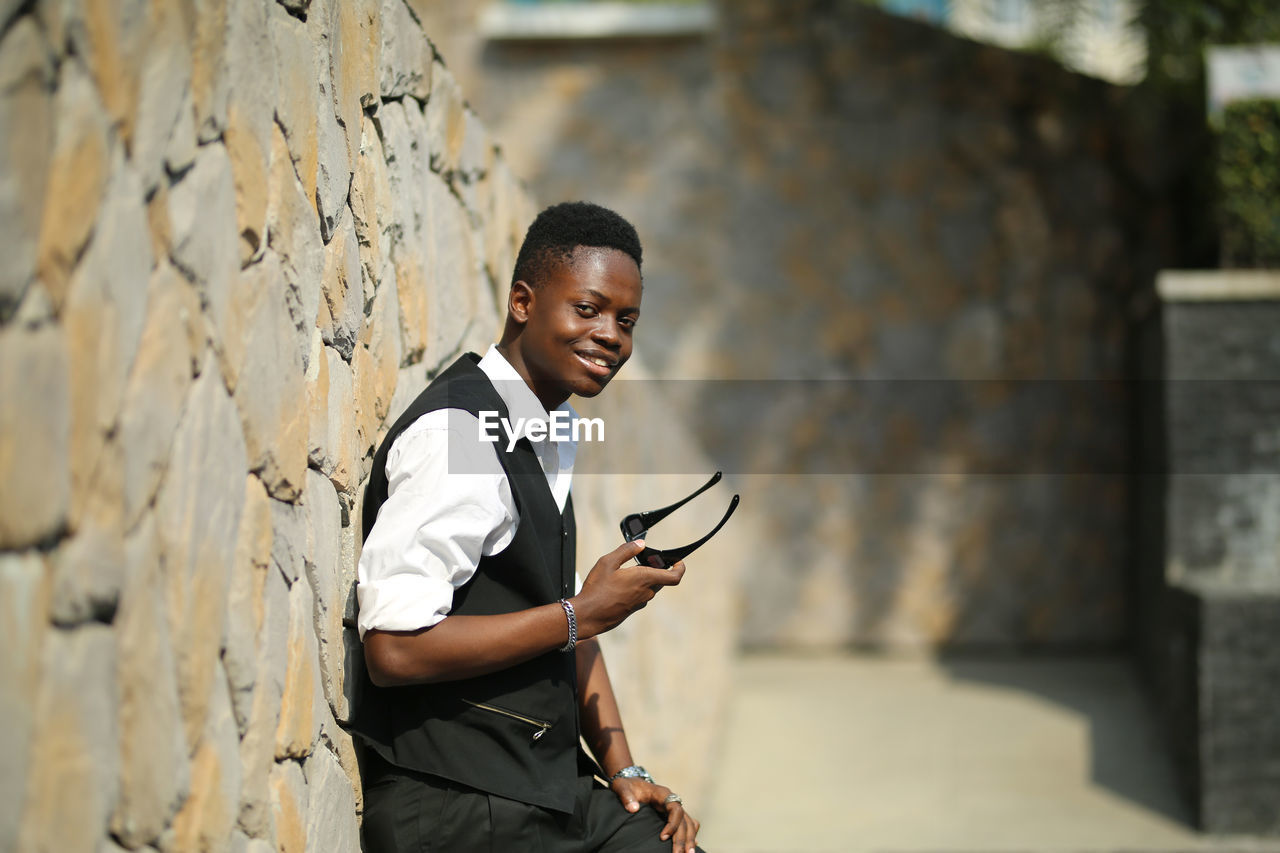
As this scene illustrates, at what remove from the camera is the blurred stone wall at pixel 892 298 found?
8484 mm

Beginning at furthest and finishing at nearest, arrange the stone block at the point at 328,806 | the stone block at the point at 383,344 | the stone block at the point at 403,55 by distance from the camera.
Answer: the stone block at the point at 403,55 < the stone block at the point at 383,344 < the stone block at the point at 328,806

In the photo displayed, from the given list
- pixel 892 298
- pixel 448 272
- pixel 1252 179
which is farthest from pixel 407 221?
pixel 892 298

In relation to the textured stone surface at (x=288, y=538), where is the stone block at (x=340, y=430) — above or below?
above

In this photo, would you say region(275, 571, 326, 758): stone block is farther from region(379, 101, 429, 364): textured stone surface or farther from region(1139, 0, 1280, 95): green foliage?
region(1139, 0, 1280, 95): green foliage

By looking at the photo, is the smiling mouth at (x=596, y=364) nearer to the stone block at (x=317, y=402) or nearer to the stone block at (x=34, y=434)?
the stone block at (x=317, y=402)

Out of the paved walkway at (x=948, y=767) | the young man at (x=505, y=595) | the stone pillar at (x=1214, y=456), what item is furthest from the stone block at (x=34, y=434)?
the stone pillar at (x=1214, y=456)

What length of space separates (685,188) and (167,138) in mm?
7684

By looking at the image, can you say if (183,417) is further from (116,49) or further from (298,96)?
(298,96)

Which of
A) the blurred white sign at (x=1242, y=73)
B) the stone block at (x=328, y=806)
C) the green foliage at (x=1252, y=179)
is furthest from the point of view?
the blurred white sign at (x=1242, y=73)

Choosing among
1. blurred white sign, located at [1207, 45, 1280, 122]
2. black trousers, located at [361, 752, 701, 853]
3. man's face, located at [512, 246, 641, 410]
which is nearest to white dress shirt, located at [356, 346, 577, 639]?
man's face, located at [512, 246, 641, 410]

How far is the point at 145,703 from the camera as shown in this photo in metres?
1.24

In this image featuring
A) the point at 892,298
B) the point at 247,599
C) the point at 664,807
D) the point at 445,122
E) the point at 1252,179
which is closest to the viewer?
the point at 247,599

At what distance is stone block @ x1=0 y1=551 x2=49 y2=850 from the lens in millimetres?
1000

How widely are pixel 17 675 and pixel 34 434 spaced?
0.71 ft
